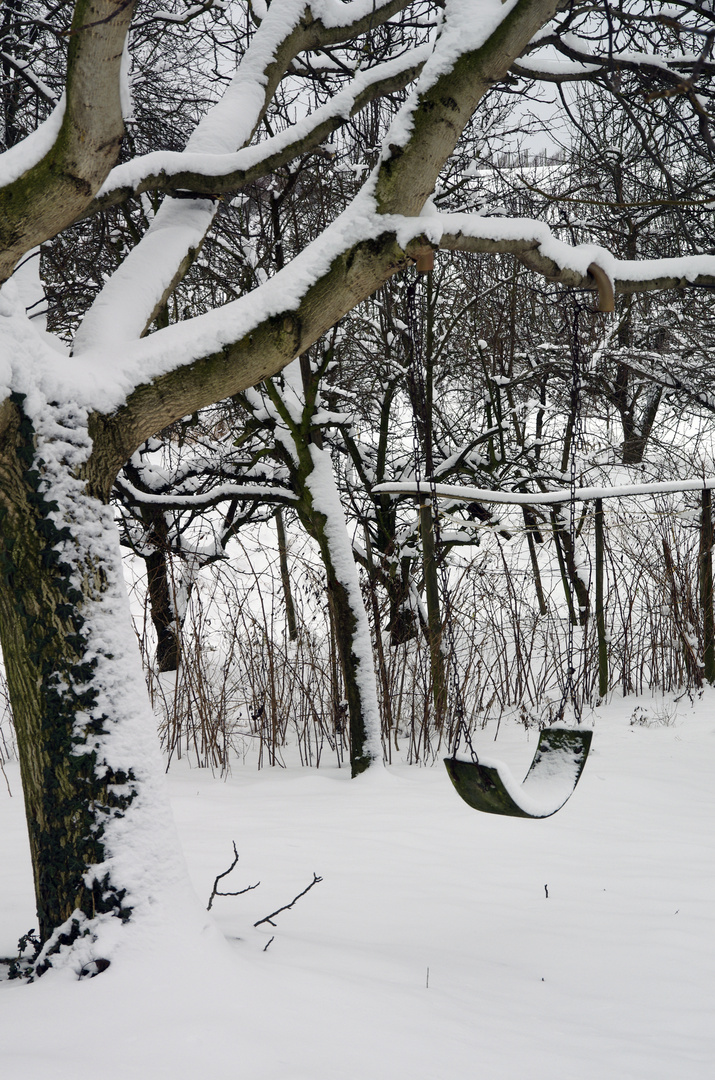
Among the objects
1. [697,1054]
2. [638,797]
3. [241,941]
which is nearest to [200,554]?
[638,797]

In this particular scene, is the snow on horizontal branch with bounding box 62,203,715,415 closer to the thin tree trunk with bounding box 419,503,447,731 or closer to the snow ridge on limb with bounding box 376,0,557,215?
the snow ridge on limb with bounding box 376,0,557,215

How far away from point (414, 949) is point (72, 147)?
2.44 m

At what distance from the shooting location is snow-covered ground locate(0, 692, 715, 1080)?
1.67 meters

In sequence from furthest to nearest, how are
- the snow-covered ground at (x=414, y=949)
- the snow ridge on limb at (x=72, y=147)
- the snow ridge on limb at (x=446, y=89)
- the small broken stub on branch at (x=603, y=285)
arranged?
1. the small broken stub on branch at (x=603, y=285)
2. the snow ridge on limb at (x=446, y=89)
3. the snow ridge on limb at (x=72, y=147)
4. the snow-covered ground at (x=414, y=949)

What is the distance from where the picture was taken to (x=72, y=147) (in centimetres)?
195

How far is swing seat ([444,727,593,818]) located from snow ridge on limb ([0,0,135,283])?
1.96 m

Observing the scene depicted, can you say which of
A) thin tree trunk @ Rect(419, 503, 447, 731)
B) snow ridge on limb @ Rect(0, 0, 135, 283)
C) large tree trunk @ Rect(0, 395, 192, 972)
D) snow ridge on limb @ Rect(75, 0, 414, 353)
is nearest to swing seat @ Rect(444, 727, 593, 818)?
large tree trunk @ Rect(0, 395, 192, 972)

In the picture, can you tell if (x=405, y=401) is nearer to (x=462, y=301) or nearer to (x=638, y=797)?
(x=462, y=301)

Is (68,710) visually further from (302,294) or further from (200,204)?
(200,204)

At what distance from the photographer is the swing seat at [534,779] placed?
2.55 meters

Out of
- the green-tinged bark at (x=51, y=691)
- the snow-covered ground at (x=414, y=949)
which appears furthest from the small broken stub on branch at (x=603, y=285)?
the snow-covered ground at (x=414, y=949)

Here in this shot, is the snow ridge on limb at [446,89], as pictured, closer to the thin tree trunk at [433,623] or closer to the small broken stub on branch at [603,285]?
the small broken stub on branch at [603,285]

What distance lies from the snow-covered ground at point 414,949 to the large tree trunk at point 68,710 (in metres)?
0.17

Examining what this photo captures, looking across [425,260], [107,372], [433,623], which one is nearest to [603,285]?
[425,260]
